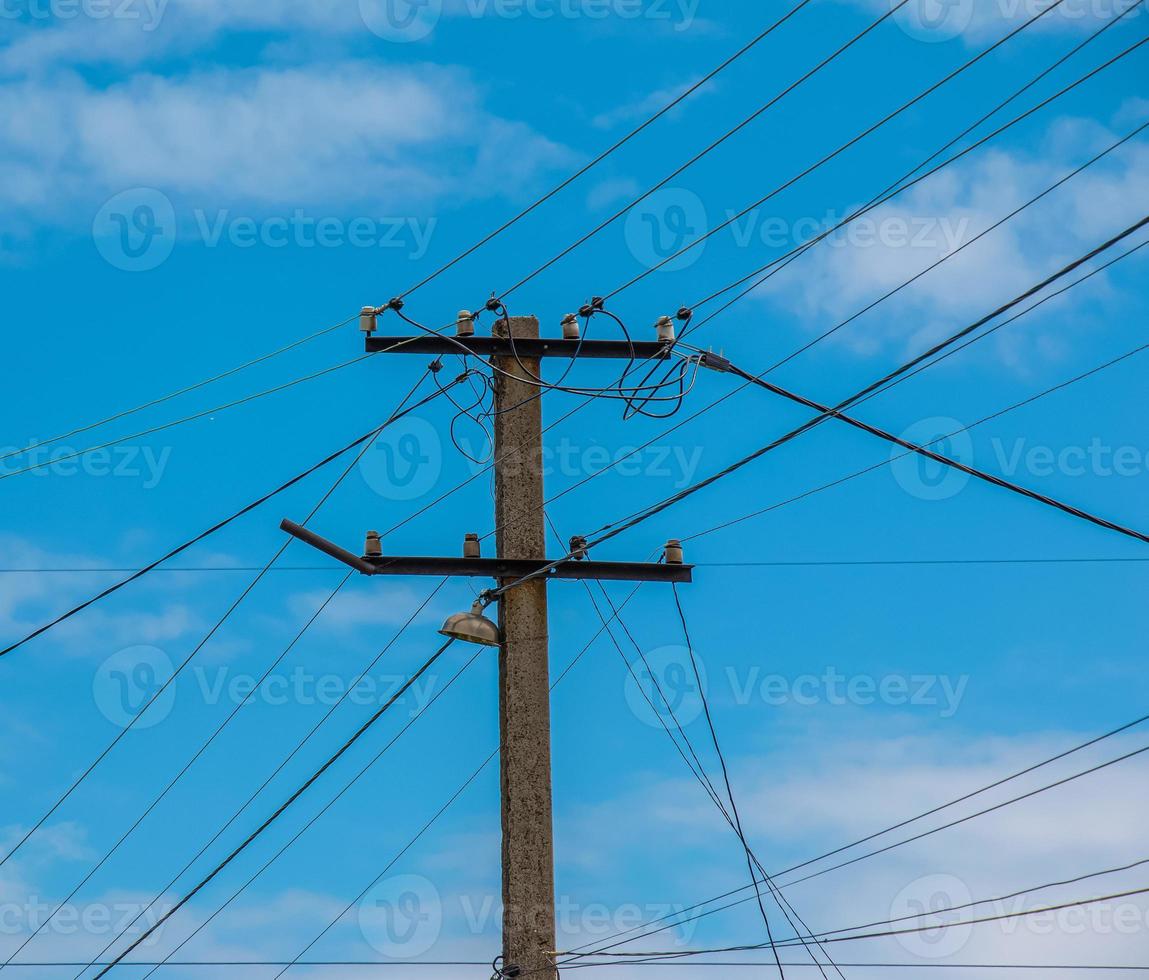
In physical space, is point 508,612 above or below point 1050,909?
above

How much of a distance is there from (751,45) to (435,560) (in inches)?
158

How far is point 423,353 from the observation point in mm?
12938

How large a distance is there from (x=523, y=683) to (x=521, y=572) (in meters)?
0.78

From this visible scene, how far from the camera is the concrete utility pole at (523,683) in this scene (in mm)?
11016

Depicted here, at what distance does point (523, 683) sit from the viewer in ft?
38.0

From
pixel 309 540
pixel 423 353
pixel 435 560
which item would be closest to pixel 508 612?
pixel 435 560

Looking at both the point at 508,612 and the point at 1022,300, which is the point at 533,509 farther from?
the point at 1022,300

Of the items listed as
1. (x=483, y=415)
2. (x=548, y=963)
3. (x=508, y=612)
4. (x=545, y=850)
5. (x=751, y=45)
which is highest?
(x=751, y=45)

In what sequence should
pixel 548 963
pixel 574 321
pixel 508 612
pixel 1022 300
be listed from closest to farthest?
pixel 1022 300
pixel 548 963
pixel 508 612
pixel 574 321

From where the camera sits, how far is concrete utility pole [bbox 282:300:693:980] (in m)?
11.1

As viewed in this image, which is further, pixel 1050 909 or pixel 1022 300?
pixel 1050 909

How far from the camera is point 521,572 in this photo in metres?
11.9

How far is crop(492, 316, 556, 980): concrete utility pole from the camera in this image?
434 inches

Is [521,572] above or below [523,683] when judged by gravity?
above
